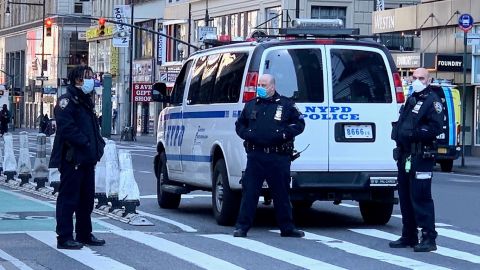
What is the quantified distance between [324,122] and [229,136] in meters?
1.24

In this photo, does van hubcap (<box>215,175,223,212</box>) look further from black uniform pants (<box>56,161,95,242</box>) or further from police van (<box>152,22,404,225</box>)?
black uniform pants (<box>56,161,95,242</box>)

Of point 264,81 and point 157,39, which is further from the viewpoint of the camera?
point 157,39

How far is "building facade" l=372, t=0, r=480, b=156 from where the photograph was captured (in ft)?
148

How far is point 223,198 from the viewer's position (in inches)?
610

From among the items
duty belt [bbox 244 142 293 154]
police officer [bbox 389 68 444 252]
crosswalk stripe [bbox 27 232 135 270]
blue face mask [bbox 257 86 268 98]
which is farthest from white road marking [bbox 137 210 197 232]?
police officer [bbox 389 68 444 252]

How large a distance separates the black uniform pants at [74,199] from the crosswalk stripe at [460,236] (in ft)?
15.0

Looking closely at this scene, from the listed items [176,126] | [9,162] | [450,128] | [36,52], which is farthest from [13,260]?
[36,52]

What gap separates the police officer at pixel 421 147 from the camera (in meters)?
12.9

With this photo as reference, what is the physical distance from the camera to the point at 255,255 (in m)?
12.6

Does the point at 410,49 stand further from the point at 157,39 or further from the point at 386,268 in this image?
the point at 386,268

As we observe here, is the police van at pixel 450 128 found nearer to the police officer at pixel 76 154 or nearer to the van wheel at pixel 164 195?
the van wheel at pixel 164 195

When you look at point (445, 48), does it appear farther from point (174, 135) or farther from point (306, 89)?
point (306, 89)

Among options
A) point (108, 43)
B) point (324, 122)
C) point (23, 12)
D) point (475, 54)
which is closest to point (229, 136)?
point (324, 122)

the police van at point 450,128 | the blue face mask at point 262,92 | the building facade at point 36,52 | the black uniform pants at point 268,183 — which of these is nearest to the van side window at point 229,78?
the blue face mask at point 262,92
